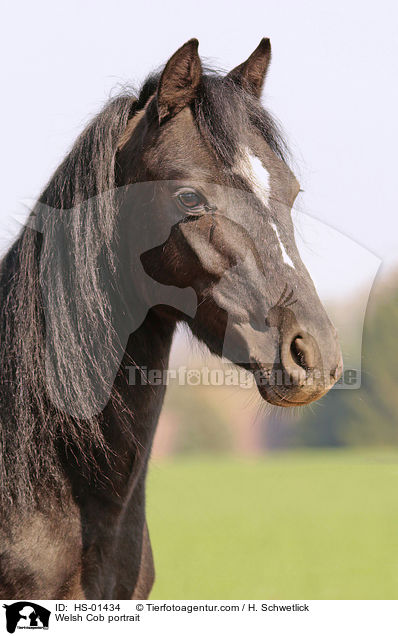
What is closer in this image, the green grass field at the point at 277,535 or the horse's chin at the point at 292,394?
the horse's chin at the point at 292,394

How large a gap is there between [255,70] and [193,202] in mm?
1059

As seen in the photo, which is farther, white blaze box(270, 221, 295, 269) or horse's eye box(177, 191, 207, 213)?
horse's eye box(177, 191, 207, 213)

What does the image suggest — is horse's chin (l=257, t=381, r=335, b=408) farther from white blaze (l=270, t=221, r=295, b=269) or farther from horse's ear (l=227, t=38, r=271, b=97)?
horse's ear (l=227, t=38, r=271, b=97)

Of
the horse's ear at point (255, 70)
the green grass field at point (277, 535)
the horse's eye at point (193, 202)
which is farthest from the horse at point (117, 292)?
the green grass field at point (277, 535)

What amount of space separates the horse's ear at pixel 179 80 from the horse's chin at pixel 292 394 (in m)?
1.39

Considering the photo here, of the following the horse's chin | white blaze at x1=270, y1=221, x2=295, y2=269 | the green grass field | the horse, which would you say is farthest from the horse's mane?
the green grass field

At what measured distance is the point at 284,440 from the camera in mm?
39719

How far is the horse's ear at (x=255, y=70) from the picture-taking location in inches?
132

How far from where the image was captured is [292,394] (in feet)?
8.68

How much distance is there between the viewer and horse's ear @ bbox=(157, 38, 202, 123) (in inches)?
117

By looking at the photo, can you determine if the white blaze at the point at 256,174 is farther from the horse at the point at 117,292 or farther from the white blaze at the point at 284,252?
the white blaze at the point at 284,252
